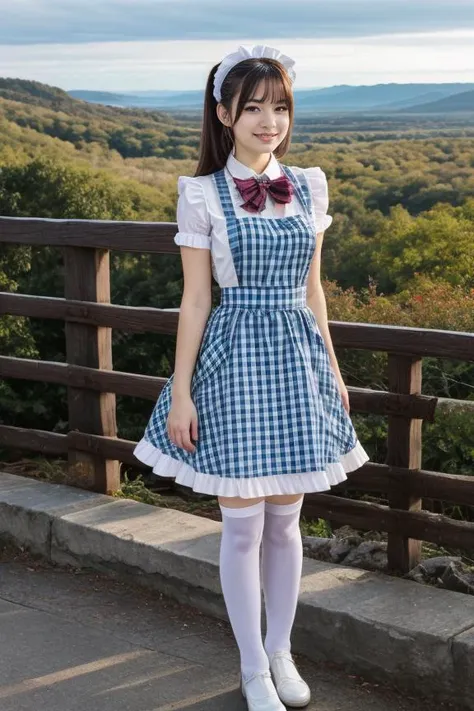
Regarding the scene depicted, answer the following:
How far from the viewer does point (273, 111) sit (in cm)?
290

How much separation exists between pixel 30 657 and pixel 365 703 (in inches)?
40.5

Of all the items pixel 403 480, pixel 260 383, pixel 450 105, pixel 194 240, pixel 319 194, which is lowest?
pixel 403 480

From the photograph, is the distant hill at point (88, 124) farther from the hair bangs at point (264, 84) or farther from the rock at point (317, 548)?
the hair bangs at point (264, 84)

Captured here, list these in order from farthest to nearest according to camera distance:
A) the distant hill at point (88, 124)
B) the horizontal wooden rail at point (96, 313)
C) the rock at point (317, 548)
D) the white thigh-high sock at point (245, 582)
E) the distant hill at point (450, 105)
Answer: the distant hill at point (450, 105) < the distant hill at point (88, 124) < the horizontal wooden rail at point (96, 313) < the rock at point (317, 548) < the white thigh-high sock at point (245, 582)

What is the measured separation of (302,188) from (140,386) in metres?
1.40

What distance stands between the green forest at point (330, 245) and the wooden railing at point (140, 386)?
92 centimetres

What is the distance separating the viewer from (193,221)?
285cm

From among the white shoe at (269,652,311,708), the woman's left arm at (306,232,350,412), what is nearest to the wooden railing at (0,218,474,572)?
the woman's left arm at (306,232,350,412)

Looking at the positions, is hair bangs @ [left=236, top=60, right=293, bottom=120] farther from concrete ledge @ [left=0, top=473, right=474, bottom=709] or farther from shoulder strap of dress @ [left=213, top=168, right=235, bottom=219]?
concrete ledge @ [left=0, top=473, right=474, bottom=709]

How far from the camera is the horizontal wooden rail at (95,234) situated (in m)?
3.91

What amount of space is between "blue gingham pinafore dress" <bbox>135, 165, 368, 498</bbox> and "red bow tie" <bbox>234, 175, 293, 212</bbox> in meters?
0.04

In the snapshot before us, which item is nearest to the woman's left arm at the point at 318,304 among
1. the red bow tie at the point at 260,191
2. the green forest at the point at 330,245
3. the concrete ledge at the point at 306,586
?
the red bow tie at the point at 260,191

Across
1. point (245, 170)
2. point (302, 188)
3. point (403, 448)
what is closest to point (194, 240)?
point (245, 170)

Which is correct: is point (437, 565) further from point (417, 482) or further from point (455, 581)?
point (417, 482)
